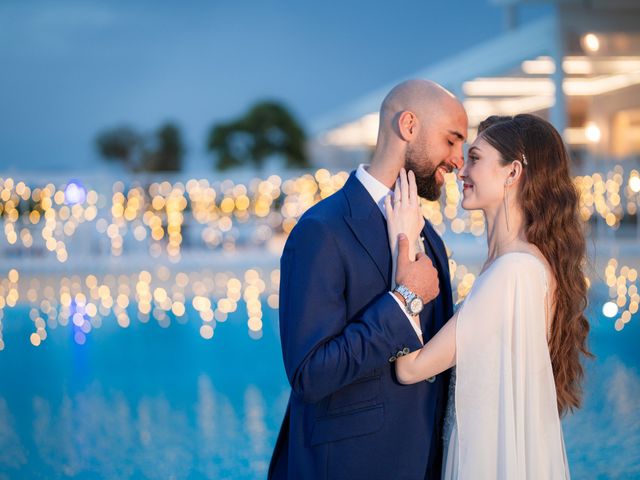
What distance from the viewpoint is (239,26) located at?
42.1 metres

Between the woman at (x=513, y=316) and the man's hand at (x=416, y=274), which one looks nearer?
the man's hand at (x=416, y=274)

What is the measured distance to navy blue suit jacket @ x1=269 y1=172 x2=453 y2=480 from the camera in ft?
5.15

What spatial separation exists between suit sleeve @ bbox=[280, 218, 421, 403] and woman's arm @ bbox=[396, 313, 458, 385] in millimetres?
73

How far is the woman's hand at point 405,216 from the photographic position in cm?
169

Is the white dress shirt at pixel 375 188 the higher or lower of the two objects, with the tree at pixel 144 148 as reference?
lower

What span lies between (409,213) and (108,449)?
3.30 metres

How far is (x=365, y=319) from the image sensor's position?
5.24 feet

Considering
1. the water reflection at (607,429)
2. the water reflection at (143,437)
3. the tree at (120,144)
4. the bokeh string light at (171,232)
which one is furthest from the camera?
the tree at (120,144)

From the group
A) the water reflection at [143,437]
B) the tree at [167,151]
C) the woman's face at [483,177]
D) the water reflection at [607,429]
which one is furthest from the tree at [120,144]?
the woman's face at [483,177]

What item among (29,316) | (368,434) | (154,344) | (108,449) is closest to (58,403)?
(108,449)

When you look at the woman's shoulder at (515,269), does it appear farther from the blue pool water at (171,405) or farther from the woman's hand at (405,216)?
the blue pool water at (171,405)

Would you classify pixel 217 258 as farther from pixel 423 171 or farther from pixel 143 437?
pixel 423 171

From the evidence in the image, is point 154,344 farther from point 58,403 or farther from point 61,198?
point 61,198

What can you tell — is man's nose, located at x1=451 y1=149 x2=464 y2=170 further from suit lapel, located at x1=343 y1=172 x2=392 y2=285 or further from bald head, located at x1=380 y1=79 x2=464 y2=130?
suit lapel, located at x1=343 y1=172 x2=392 y2=285
